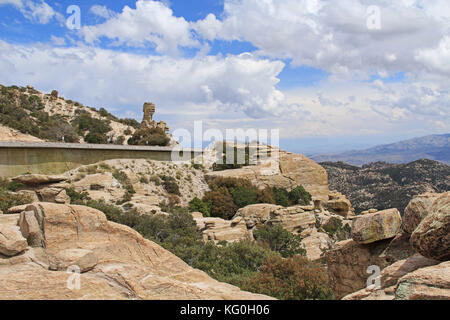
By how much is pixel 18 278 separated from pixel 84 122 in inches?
1452

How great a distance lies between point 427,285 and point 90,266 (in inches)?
199

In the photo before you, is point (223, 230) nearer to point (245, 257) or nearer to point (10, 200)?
point (245, 257)

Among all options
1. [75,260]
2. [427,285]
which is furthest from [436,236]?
[75,260]

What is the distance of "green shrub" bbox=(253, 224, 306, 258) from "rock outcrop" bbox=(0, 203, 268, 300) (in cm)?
1230

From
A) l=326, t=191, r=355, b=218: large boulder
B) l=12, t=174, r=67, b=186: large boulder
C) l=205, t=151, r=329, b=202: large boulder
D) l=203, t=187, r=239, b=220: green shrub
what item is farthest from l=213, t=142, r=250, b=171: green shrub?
l=12, t=174, r=67, b=186: large boulder

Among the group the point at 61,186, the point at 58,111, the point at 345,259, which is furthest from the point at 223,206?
the point at 58,111

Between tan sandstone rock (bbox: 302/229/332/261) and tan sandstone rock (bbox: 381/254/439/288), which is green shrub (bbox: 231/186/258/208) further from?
tan sandstone rock (bbox: 381/254/439/288)

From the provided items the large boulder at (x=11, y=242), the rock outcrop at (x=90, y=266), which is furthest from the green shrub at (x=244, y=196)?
the large boulder at (x=11, y=242)

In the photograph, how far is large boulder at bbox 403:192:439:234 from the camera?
6691 millimetres

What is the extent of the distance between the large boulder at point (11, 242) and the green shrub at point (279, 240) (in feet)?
45.7

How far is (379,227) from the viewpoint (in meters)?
7.71

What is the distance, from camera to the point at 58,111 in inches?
1599
